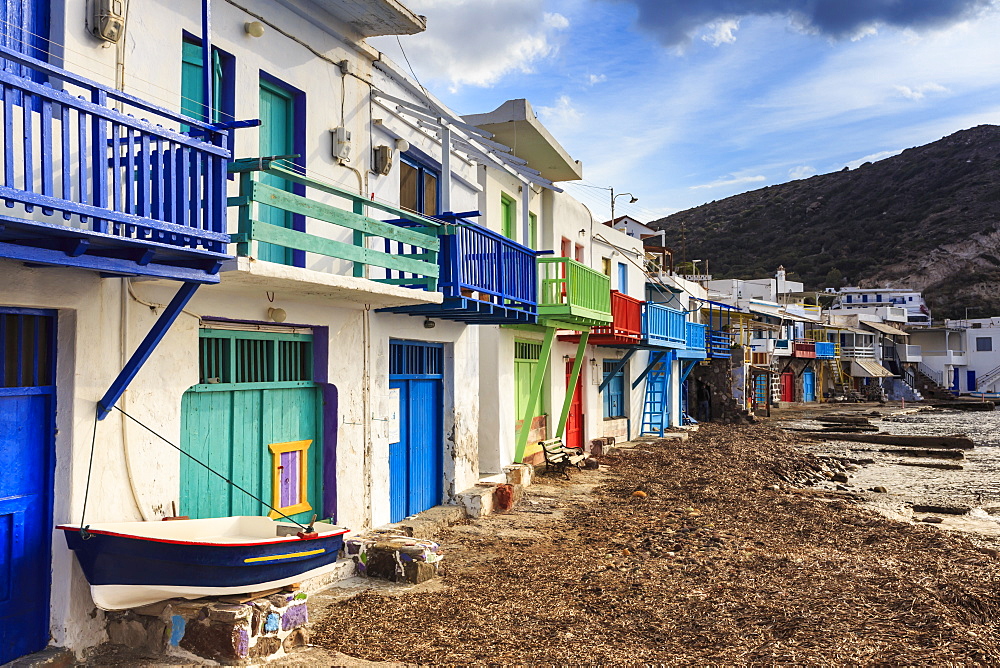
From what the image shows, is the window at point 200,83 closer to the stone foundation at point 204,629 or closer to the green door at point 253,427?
the green door at point 253,427

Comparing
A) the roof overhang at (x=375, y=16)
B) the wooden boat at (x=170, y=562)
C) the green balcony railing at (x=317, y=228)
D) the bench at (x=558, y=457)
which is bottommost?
the bench at (x=558, y=457)

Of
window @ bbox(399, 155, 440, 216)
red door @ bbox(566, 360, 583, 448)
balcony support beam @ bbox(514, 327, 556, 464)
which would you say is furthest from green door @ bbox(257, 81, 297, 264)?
red door @ bbox(566, 360, 583, 448)

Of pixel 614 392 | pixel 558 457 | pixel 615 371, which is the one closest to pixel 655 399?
pixel 614 392

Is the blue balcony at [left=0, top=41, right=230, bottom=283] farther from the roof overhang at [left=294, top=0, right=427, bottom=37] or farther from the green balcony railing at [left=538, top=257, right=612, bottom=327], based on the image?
the green balcony railing at [left=538, top=257, right=612, bottom=327]

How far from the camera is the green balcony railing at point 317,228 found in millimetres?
6320

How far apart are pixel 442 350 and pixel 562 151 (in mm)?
6784

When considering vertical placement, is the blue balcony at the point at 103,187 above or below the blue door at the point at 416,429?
above

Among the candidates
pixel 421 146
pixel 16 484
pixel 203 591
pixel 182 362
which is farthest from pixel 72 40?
pixel 421 146

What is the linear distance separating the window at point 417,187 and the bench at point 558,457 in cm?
656

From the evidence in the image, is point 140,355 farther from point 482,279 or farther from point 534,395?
point 534,395

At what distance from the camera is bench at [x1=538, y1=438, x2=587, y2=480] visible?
16.6m

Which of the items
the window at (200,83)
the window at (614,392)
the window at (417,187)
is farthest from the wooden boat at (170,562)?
the window at (614,392)

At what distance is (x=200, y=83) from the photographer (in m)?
7.27

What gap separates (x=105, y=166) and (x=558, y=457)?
515 inches
